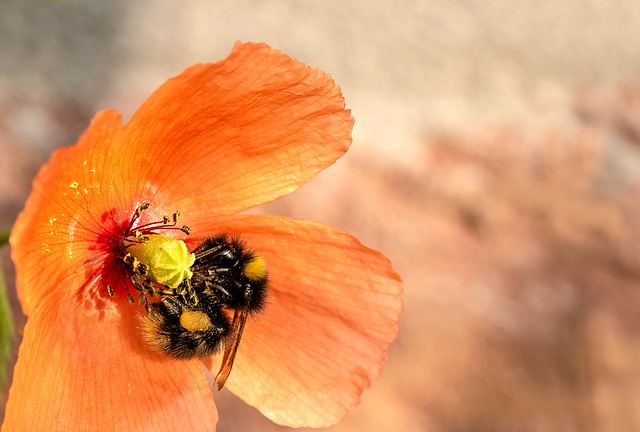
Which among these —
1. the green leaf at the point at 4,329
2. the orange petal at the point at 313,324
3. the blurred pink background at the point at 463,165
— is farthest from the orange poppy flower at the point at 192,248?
the blurred pink background at the point at 463,165

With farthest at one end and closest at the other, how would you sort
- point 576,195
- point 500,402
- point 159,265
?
1. point 576,195
2. point 500,402
3. point 159,265

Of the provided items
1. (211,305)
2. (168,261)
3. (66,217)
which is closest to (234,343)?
(211,305)

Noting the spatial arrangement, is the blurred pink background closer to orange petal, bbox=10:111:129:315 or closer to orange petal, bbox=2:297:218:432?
orange petal, bbox=2:297:218:432

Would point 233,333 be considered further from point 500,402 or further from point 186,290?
point 500,402

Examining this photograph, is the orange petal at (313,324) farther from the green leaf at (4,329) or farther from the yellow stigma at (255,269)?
the green leaf at (4,329)

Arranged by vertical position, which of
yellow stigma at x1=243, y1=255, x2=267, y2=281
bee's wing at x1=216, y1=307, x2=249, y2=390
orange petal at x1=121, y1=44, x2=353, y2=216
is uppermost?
orange petal at x1=121, y1=44, x2=353, y2=216

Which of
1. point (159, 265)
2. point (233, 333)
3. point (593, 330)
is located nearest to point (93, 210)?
point (159, 265)

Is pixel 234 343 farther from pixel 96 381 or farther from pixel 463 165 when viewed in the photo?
pixel 463 165

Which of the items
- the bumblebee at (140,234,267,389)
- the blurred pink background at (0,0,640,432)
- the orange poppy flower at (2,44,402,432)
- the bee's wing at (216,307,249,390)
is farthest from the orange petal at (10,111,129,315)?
the blurred pink background at (0,0,640,432)
